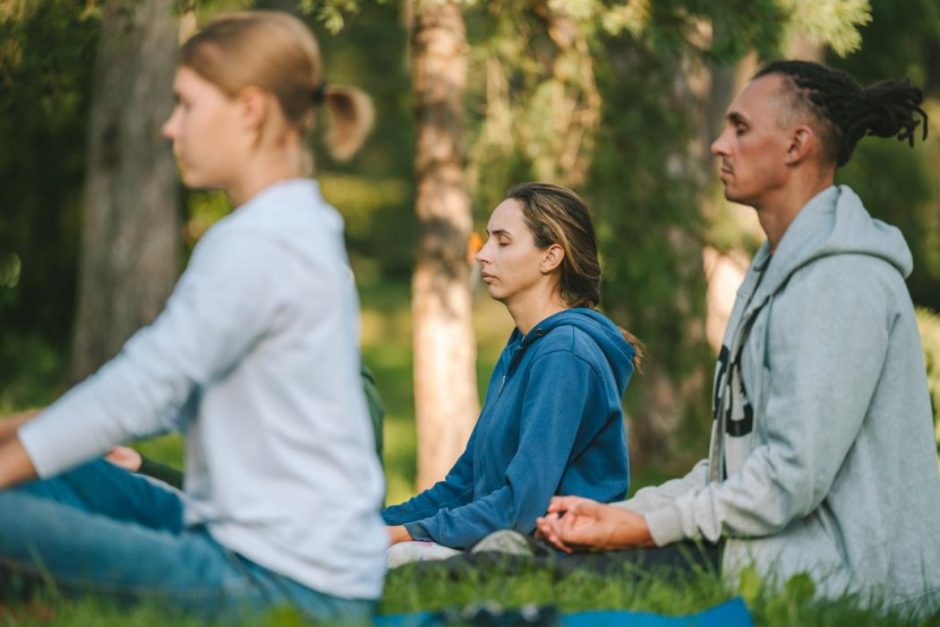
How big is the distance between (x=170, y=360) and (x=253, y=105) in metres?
0.60

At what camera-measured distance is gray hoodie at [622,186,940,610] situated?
358 centimetres

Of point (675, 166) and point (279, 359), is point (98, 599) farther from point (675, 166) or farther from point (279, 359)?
point (675, 166)

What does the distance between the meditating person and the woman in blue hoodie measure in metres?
1.17

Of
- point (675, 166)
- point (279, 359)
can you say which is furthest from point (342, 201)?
point (279, 359)

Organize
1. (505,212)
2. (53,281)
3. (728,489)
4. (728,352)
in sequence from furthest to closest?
(53,281) → (505,212) → (728,352) → (728,489)

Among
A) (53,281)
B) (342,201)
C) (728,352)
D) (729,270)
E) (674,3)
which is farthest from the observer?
(342,201)

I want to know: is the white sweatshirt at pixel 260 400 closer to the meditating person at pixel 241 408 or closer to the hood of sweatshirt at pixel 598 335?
the meditating person at pixel 241 408

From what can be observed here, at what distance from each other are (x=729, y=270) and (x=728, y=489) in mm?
7956

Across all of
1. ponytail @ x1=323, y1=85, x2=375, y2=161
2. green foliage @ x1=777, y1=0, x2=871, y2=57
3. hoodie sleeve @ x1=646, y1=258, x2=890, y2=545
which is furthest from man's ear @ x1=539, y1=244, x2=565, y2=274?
green foliage @ x1=777, y1=0, x2=871, y2=57

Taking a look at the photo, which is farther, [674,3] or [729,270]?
[729,270]

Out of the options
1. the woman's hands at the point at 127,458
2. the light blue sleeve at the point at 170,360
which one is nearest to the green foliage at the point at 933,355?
the woman's hands at the point at 127,458

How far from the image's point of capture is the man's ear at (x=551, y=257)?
474 cm

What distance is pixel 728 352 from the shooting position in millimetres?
3967

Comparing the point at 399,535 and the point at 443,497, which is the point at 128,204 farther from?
the point at 399,535
